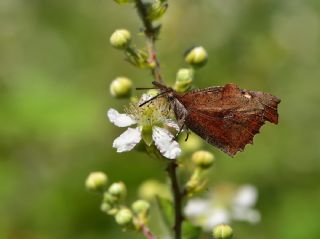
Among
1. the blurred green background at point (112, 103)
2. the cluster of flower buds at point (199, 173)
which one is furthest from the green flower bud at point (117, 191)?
the blurred green background at point (112, 103)

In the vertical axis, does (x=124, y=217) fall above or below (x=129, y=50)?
below

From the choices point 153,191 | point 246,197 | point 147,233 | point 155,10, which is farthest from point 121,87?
point 246,197

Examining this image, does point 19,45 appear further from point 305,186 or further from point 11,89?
point 305,186

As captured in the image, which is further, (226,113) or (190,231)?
(190,231)

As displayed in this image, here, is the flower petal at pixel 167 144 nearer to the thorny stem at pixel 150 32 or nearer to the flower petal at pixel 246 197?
the thorny stem at pixel 150 32

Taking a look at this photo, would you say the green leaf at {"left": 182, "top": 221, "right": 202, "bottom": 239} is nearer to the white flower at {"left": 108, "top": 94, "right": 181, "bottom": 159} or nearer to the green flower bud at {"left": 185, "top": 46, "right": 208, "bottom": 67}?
the white flower at {"left": 108, "top": 94, "right": 181, "bottom": 159}

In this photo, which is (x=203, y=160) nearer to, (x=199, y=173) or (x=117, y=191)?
(x=199, y=173)
